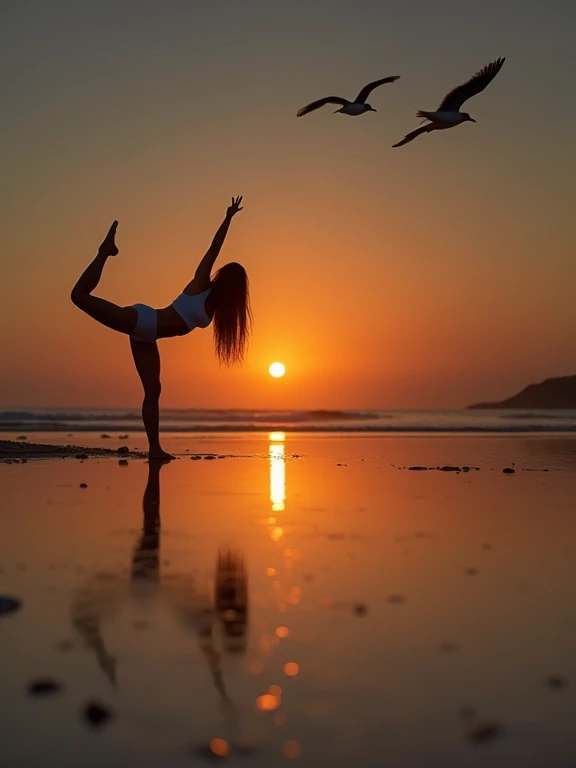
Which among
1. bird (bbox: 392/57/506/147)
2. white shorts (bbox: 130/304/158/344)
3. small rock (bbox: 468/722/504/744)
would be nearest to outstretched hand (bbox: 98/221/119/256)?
white shorts (bbox: 130/304/158/344)

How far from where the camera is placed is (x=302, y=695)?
196 centimetres

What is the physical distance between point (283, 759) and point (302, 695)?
1.04 ft

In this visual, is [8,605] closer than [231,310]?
Yes

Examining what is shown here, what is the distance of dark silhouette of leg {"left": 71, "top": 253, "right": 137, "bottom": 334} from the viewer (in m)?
8.83

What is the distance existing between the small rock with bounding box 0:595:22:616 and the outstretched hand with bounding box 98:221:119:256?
6.35 metres

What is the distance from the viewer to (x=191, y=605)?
278 cm

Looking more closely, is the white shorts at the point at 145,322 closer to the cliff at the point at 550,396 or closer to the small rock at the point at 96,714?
the small rock at the point at 96,714

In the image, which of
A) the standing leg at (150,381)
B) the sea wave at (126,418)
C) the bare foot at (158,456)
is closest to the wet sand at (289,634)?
the bare foot at (158,456)

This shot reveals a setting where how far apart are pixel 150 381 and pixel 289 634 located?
7.23 metres

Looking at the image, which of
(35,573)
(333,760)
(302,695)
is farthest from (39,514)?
(333,760)

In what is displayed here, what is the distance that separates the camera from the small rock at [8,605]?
2.69 m

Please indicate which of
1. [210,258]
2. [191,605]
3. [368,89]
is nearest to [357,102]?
[368,89]

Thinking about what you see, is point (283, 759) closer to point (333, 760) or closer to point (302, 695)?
point (333, 760)

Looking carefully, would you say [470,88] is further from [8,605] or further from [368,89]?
[8,605]
